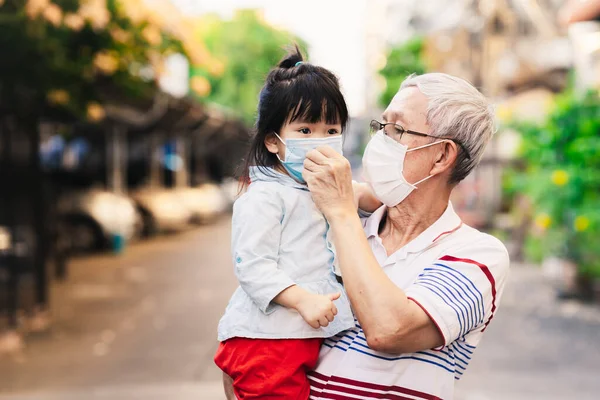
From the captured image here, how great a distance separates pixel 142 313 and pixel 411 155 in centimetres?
813

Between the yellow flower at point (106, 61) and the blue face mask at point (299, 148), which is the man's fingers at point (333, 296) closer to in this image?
the blue face mask at point (299, 148)

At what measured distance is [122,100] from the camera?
1155 cm

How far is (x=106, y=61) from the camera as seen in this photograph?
28.0ft

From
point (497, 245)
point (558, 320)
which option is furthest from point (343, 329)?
point (558, 320)

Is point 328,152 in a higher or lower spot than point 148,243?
higher

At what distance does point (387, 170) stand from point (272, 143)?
0.33m

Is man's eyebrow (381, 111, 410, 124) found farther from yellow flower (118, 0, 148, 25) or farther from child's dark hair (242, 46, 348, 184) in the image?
yellow flower (118, 0, 148, 25)

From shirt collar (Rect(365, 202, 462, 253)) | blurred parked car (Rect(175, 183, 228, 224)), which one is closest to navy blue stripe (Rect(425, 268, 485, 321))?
shirt collar (Rect(365, 202, 462, 253))

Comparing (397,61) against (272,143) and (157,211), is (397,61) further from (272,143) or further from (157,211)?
(272,143)

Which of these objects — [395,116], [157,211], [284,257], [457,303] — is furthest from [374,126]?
[157,211]

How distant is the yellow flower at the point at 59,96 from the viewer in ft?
27.7

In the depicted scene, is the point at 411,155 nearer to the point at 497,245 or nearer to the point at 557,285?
the point at 497,245

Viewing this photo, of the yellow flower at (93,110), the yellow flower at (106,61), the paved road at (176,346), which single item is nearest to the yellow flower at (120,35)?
the yellow flower at (106,61)

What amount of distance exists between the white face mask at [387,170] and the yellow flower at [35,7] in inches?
200
